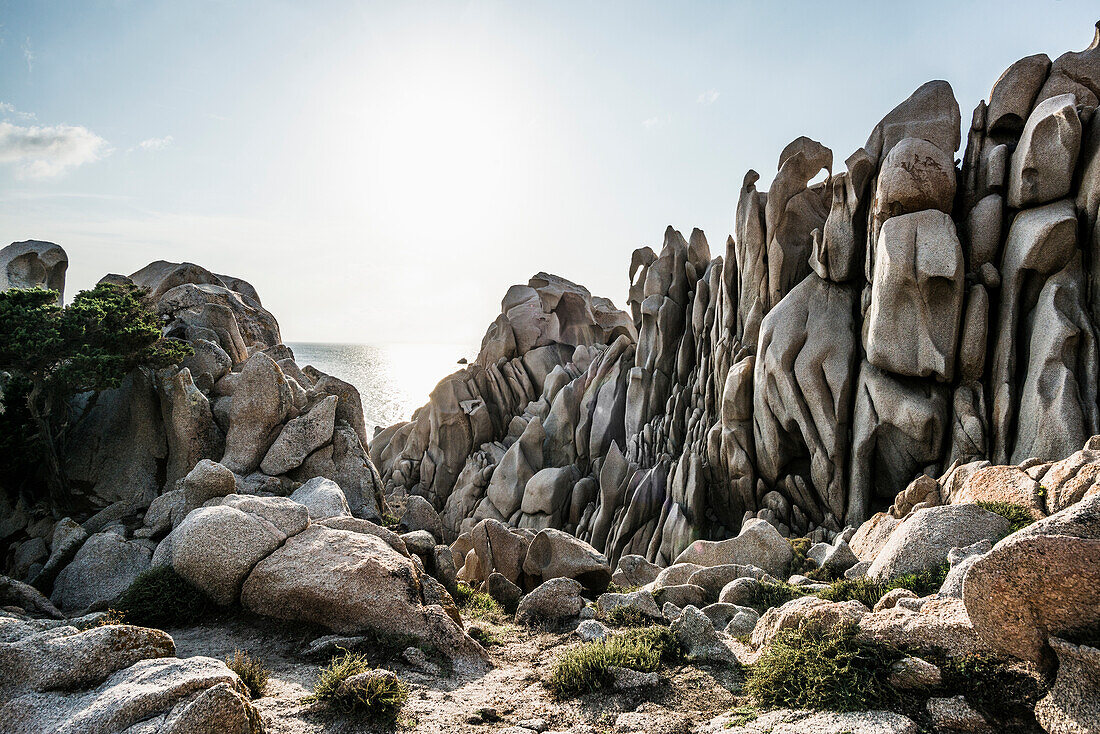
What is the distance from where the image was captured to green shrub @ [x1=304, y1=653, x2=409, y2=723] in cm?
761

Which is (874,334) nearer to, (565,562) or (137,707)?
(565,562)

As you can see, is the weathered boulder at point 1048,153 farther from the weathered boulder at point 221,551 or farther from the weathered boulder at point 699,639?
the weathered boulder at point 221,551

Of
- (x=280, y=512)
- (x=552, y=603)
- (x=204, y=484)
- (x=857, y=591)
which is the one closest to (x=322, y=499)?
(x=204, y=484)

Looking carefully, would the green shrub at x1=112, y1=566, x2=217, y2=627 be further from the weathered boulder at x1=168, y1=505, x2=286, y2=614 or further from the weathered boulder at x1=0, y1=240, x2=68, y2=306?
the weathered boulder at x1=0, y1=240, x2=68, y2=306

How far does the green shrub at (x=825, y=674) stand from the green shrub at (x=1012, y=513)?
633cm

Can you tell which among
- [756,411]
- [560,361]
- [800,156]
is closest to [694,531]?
[756,411]

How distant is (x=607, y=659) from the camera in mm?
Result: 9430

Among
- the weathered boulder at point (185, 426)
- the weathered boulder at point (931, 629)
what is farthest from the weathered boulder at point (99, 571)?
the weathered boulder at point (931, 629)

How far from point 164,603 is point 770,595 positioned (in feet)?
41.1

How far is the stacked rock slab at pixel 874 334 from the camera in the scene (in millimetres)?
19375

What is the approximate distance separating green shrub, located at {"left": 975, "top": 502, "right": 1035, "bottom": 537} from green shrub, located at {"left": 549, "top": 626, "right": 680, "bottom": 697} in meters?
7.27

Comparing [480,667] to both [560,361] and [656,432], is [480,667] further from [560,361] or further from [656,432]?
[560,361]

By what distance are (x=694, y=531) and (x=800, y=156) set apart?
764 inches

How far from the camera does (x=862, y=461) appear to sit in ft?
75.9
